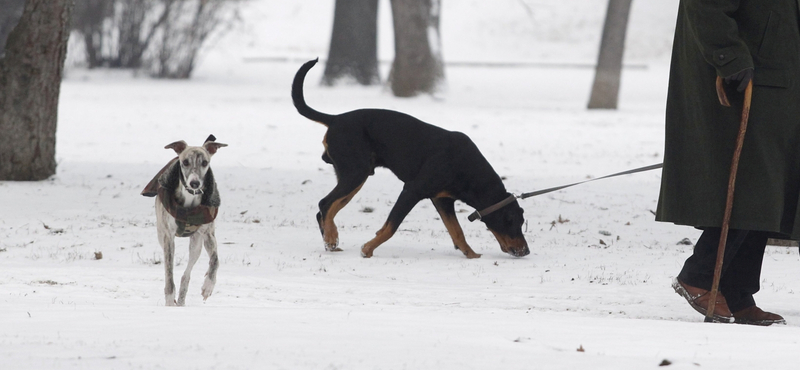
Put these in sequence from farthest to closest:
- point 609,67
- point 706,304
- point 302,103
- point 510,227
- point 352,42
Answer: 1. point 352,42
2. point 609,67
3. point 302,103
4. point 510,227
5. point 706,304

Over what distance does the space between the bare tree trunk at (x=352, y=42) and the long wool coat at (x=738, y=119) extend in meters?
22.3

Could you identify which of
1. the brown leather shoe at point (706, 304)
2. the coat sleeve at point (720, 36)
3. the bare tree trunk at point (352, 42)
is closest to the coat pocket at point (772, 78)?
the coat sleeve at point (720, 36)

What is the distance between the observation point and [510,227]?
7.05 m

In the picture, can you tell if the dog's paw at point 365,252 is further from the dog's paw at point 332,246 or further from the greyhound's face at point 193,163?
the greyhound's face at point 193,163

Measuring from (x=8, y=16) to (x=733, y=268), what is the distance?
25.9 feet

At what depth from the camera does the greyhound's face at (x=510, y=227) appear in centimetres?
703

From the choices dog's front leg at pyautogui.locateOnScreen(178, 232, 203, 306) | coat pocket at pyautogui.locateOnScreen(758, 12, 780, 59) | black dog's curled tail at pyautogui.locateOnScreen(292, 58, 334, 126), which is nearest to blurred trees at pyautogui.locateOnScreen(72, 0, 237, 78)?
black dog's curled tail at pyautogui.locateOnScreen(292, 58, 334, 126)

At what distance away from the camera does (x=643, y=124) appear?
708 inches

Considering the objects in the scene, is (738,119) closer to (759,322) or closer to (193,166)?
(759,322)

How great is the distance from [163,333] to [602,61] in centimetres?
1828

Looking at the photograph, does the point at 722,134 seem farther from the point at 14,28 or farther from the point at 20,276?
the point at 14,28

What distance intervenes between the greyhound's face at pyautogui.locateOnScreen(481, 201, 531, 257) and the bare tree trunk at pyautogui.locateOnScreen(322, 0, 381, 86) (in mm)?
19932

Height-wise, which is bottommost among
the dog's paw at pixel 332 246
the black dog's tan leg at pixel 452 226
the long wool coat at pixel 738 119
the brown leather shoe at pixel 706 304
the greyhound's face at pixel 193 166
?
the dog's paw at pixel 332 246

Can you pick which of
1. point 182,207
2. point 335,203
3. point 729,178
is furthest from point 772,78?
point 335,203
